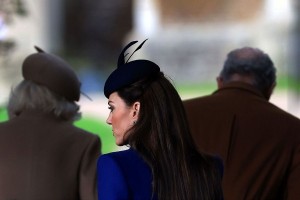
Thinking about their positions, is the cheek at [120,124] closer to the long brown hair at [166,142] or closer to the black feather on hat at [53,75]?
the long brown hair at [166,142]

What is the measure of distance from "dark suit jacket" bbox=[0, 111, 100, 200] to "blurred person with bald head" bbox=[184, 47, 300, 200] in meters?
0.58

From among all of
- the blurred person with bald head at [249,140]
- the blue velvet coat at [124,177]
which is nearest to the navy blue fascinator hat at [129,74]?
the blue velvet coat at [124,177]

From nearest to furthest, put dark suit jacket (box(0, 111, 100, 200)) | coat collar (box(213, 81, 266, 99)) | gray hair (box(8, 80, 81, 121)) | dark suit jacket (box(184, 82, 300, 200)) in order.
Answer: dark suit jacket (box(0, 111, 100, 200))
gray hair (box(8, 80, 81, 121))
dark suit jacket (box(184, 82, 300, 200))
coat collar (box(213, 81, 266, 99))

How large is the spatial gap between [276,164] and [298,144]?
0.44 ft

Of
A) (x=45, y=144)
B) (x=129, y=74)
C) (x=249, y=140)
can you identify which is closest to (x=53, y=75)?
(x=45, y=144)

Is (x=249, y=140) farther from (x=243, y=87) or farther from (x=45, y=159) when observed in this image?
(x=45, y=159)

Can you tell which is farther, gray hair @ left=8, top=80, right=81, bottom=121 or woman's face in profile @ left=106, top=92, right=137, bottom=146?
gray hair @ left=8, top=80, right=81, bottom=121

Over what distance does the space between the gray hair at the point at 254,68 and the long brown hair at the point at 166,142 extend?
5.48 ft

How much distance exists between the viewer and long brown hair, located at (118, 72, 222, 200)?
2.80m

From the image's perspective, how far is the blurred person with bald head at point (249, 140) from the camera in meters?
4.18

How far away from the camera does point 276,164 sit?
4.19 meters

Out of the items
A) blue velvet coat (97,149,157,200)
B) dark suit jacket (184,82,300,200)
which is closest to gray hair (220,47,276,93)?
dark suit jacket (184,82,300,200)

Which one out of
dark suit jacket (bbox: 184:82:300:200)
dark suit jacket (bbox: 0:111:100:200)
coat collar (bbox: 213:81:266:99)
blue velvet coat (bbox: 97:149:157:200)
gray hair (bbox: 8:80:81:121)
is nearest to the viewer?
blue velvet coat (bbox: 97:149:157:200)

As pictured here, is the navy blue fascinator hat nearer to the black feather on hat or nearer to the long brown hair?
the long brown hair
